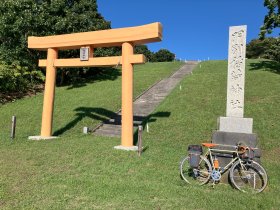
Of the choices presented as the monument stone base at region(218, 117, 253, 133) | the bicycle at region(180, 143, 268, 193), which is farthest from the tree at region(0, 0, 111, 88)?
the bicycle at region(180, 143, 268, 193)

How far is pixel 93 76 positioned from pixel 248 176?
24.8 meters

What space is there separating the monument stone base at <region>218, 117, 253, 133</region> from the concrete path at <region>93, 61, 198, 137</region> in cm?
665

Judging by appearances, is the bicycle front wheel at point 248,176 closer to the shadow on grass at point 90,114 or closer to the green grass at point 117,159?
the green grass at point 117,159

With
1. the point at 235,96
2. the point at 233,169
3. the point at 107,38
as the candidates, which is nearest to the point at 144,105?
the point at 107,38

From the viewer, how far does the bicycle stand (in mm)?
7215

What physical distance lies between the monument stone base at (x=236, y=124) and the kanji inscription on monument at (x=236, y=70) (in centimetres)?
23

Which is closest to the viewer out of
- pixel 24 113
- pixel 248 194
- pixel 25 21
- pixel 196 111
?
pixel 248 194

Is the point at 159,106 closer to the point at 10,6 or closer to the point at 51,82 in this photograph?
the point at 51,82

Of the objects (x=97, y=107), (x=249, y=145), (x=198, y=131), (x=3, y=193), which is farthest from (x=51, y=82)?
(x=249, y=145)

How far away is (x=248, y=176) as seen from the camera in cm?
721

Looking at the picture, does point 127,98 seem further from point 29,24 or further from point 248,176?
point 29,24

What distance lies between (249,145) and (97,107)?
1203 centimetres

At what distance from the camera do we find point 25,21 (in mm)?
22969

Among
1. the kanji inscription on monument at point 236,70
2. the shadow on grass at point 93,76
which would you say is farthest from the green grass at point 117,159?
the shadow on grass at point 93,76
